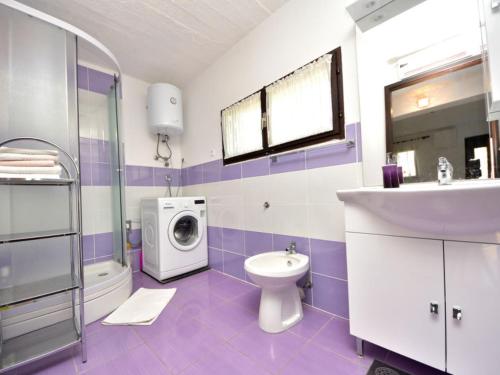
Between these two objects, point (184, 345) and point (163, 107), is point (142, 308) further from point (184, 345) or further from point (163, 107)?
point (163, 107)

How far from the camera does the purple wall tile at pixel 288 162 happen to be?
163cm

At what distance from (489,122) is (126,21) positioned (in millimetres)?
2498

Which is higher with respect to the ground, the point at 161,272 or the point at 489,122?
the point at 489,122

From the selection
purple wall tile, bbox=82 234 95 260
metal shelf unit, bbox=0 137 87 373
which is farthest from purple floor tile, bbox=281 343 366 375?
purple wall tile, bbox=82 234 95 260

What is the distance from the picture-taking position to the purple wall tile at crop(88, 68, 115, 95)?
1921 mm

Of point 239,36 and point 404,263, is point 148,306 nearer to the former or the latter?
point 404,263

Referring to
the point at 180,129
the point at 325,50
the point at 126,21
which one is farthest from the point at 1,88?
the point at 325,50

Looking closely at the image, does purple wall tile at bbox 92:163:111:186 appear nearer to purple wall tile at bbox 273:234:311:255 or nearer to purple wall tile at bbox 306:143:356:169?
purple wall tile at bbox 273:234:311:255

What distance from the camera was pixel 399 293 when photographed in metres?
0.96

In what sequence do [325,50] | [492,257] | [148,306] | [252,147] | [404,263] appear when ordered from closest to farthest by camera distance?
[492,257]
[404,263]
[325,50]
[148,306]
[252,147]

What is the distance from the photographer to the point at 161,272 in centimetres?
212

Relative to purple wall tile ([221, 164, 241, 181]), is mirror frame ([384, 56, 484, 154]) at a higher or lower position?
higher

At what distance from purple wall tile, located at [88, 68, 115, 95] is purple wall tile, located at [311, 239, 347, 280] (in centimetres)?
227

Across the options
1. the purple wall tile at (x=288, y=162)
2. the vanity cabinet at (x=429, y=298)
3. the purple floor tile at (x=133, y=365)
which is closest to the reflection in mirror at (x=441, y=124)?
the vanity cabinet at (x=429, y=298)
